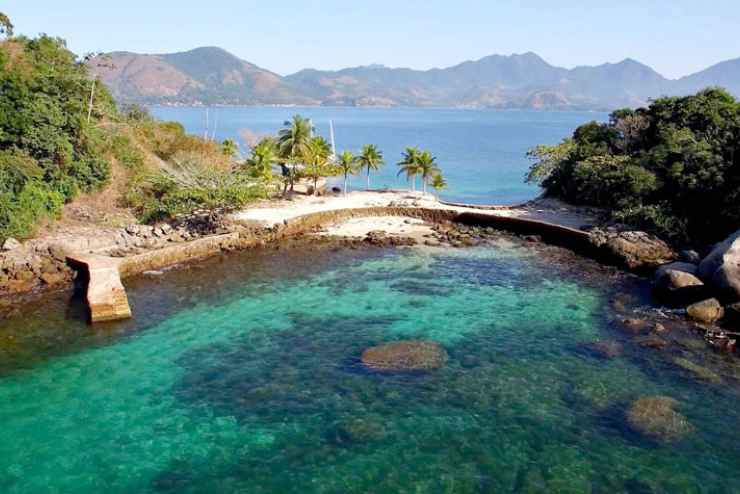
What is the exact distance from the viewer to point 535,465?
50.4ft

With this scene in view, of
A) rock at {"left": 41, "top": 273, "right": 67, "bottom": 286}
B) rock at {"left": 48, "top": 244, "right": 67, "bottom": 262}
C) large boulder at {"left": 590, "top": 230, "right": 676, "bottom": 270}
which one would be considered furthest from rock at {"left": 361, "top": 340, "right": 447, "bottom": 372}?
rock at {"left": 48, "top": 244, "right": 67, "bottom": 262}

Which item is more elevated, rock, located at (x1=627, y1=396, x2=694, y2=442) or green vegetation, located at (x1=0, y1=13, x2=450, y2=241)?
green vegetation, located at (x1=0, y1=13, x2=450, y2=241)

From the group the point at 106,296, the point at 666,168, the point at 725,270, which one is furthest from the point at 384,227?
the point at 725,270

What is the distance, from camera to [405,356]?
21.5 metres

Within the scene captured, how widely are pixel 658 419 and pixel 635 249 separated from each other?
58.3 feet

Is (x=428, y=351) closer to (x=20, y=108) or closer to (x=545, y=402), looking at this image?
(x=545, y=402)

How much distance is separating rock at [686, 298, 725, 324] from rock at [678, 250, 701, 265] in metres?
5.52

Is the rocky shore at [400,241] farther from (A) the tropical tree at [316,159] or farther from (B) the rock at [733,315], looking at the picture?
(A) the tropical tree at [316,159]

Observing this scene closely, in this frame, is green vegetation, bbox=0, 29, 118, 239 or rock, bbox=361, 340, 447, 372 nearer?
rock, bbox=361, 340, 447, 372

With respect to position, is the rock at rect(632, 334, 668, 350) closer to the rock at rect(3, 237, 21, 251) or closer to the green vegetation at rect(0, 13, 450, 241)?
the green vegetation at rect(0, 13, 450, 241)

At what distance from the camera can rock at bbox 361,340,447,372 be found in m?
20.9

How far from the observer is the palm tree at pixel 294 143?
157ft

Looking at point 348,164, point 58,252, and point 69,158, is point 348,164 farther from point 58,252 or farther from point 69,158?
point 58,252

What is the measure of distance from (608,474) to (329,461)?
25.2ft
